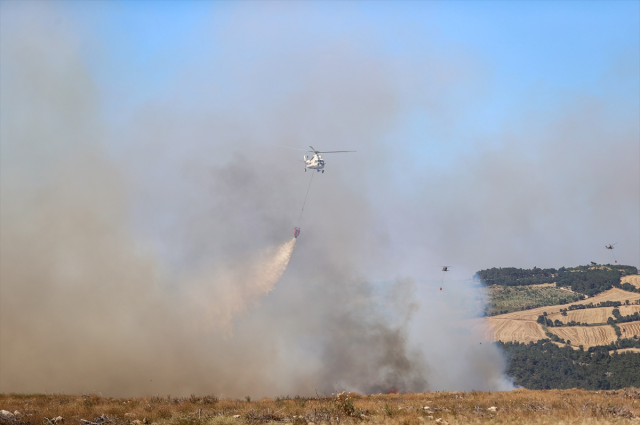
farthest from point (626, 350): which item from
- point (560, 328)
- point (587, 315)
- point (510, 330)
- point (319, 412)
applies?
point (319, 412)

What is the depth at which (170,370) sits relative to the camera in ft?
209

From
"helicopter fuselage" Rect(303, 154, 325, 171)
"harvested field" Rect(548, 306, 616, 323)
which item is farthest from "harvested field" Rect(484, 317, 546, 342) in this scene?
"helicopter fuselage" Rect(303, 154, 325, 171)

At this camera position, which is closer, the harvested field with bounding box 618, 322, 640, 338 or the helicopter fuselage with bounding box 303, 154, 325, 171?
the helicopter fuselage with bounding box 303, 154, 325, 171

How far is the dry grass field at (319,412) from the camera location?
28.8 m

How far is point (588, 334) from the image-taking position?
170000 mm

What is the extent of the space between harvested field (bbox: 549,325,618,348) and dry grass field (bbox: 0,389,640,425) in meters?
146

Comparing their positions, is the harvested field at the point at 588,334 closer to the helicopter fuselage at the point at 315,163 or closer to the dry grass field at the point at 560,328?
the dry grass field at the point at 560,328

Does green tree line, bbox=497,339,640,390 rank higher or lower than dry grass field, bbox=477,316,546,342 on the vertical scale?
lower

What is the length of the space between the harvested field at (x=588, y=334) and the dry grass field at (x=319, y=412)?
145772 mm

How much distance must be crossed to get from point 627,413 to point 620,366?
13045 cm

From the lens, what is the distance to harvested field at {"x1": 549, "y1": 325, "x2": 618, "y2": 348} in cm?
16262

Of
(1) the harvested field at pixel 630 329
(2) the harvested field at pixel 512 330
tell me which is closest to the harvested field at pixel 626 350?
(1) the harvested field at pixel 630 329

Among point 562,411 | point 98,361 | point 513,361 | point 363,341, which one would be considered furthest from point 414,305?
point 562,411

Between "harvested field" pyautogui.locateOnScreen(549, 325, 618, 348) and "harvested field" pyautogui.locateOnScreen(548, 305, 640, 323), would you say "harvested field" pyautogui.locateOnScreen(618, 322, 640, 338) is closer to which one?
"harvested field" pyautogui.locateOnScreen(549, 325, 618, 348)
